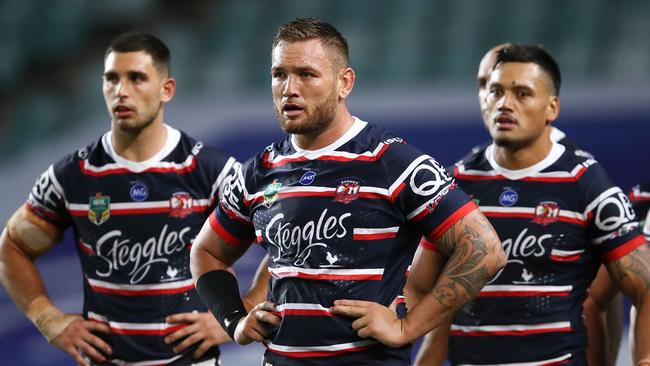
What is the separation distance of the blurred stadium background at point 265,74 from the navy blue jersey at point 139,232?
2.37 metres

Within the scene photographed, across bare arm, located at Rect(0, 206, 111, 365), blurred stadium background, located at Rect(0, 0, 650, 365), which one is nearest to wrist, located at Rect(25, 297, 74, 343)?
bare arm, located at Rect(0, 206, 111, 365)

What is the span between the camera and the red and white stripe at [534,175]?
13.0ft

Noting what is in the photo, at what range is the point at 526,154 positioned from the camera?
4090mm

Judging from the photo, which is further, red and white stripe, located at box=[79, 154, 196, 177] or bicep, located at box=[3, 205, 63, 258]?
bicep, located at box=[3, 205, 63, 258]

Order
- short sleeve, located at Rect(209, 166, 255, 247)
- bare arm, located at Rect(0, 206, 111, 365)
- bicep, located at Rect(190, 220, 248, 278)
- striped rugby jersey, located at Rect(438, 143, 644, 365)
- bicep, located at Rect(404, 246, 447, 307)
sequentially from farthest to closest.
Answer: bare arm, located at Rect(0, 206, 111, 365), bicep, located at Rect(404, 246, 447, 307), striped rugby jersey, located at Rect(438, 143, 644, 365), bicep, located at Rect(190, 220, 248, 278), short sleeve, located at Rect(209, 166, 255, 247)

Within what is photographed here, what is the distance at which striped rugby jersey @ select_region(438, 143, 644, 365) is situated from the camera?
12.8ft

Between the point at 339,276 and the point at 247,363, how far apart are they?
332cm

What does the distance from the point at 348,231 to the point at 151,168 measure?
1213mm

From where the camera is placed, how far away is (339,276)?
3.20 meters

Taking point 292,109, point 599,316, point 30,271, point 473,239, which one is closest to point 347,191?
point 292,109

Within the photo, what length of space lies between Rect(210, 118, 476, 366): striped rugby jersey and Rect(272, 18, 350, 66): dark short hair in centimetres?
27

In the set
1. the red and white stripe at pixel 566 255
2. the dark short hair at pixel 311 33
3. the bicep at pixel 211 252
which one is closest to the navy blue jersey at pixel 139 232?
the bicep at pixel 211 252

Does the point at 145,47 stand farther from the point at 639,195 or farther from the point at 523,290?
the point at 639,195

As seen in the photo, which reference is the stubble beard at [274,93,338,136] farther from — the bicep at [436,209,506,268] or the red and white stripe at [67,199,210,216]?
the red and white stripe at [67,199,210,216]
